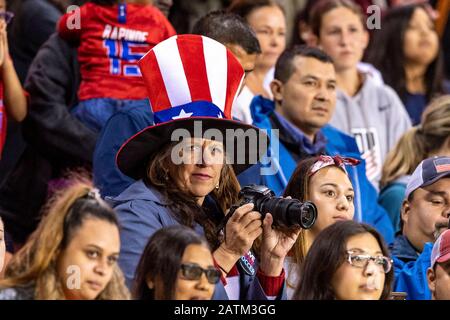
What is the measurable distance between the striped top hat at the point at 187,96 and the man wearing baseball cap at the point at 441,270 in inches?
33.5

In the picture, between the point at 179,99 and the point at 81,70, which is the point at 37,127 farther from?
the point at 179,99

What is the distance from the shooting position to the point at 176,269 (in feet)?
14.9

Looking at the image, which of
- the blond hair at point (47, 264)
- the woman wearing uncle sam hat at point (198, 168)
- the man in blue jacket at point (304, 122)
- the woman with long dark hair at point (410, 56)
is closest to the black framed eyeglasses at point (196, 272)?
the blond hair at point (47, 264)

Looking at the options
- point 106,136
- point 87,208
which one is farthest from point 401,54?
point 87,208

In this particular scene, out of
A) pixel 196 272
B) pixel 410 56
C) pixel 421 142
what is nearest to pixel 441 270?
pixel 196 272

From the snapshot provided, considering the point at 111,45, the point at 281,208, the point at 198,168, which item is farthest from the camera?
the point at 111,45

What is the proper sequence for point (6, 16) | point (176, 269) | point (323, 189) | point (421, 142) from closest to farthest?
point (176, 269) → point (323, 189) → point (6, 16) → point (421, 142)

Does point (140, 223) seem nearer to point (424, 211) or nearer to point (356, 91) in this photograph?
point (424, 211)

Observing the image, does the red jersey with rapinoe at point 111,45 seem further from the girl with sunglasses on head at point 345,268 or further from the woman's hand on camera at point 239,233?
the girl with sunglasses on head at point 345,268

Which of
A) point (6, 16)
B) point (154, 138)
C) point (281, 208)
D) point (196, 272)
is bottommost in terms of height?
point (196, 272)

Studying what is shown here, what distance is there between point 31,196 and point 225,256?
1.77 meters

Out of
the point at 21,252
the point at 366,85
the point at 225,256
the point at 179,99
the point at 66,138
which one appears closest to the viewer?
the point at 21,252

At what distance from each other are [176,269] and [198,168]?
2.72ft

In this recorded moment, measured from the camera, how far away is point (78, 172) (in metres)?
6.60
